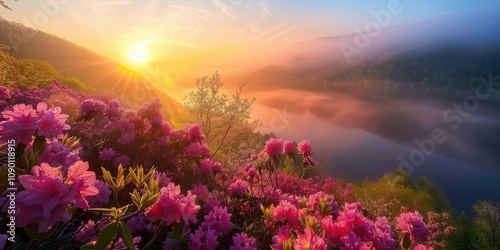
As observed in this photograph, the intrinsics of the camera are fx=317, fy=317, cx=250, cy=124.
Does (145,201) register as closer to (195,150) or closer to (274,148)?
(274,148)

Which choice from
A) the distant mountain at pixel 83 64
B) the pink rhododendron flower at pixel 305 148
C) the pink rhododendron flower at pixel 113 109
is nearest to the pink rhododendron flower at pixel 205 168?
the pink rhododendron flower at pixel 305 148

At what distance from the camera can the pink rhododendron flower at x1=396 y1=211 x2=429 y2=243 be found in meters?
2.34

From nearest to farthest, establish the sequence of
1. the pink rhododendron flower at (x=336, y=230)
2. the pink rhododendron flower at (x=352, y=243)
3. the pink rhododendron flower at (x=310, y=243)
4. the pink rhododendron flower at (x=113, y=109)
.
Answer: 1. the pink rhododendron flower at (x=310, y=243)
2. the pink rhododendron flower at (x=352, y=243)
3. the pink rhododendron flower at (x=336, y=230)
4. the pink rhododendron flower at (x=113, y=109)

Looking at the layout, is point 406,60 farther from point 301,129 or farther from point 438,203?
point 438,203

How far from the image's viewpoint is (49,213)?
4.19ft

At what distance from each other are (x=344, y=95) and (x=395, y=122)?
151 feet

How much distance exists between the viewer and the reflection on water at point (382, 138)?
158 feet

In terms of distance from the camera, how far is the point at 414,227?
2.37 metres

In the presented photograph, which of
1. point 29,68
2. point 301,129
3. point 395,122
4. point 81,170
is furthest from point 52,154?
point 395,122

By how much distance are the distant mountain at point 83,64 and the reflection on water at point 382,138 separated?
13574mm

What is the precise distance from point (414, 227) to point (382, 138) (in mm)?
83401

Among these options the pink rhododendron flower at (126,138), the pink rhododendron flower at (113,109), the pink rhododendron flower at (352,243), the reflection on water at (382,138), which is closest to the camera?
the pink rhododendron flower at (352,243)

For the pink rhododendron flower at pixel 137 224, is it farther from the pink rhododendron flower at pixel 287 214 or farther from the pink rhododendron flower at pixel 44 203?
the pink rhododendron flower at pixel 44 203

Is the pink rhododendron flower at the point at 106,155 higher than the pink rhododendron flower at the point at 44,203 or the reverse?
the reverse
